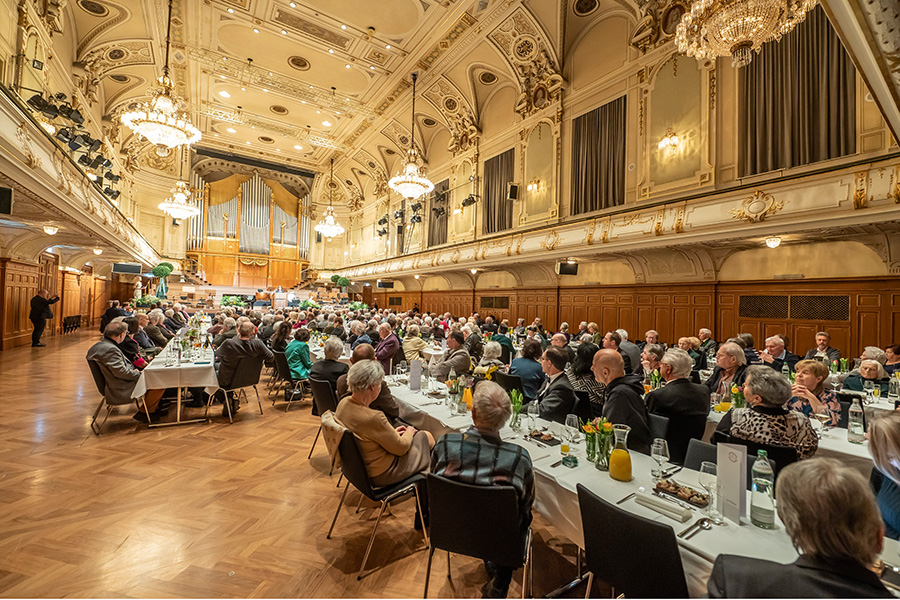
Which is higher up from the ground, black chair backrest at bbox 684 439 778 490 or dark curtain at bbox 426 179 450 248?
dark curtain at bbox 426 179 450 248

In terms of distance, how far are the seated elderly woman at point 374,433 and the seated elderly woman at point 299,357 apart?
349 cm

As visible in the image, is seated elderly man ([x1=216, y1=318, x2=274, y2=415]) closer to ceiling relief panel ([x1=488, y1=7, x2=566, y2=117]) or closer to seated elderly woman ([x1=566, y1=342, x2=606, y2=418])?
seated elderly woman ([x1=566, y1=342, x2=606, y2=418])

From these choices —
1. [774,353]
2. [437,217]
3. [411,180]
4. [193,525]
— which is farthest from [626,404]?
[437,217]

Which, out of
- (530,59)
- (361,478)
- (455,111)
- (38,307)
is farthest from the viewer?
(455,111)

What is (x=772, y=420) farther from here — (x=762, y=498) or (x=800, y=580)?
(x=800, y=580)

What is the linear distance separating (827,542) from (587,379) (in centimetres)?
244

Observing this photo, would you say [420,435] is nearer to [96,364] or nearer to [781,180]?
[96,364]

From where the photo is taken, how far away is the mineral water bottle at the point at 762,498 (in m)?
1.62

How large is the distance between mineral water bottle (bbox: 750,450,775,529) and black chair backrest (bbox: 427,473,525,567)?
967mm

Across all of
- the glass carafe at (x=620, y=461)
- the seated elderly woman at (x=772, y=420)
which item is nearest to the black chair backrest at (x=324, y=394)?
the glass carafe at (x=620, y=461)

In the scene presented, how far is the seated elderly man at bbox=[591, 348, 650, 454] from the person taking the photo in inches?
103

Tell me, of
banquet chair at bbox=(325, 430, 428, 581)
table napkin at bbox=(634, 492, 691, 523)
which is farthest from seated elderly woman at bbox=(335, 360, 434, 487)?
table napkin at bbox=(634, 492, 691, 523)

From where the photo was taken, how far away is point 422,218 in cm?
1741

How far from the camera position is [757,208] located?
263 inches
